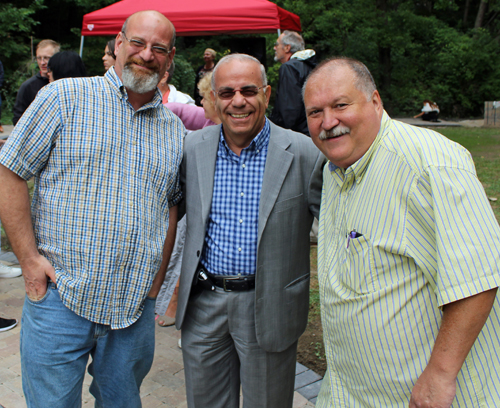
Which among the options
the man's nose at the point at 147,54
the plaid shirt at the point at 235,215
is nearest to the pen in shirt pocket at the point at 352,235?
the plaid shirt at the point at 235,215

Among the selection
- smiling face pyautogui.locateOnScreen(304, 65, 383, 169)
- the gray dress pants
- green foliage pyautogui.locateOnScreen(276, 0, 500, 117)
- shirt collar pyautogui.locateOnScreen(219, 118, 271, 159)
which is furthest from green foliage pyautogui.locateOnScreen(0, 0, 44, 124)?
smiling face pyautogui.locateOnScreen(304, 65, 383, 169)

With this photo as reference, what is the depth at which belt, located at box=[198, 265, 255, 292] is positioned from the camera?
7.25 ft

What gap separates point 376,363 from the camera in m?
1.60

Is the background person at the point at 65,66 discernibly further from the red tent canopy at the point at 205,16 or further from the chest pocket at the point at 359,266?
the chest pocket at the point at 359,266

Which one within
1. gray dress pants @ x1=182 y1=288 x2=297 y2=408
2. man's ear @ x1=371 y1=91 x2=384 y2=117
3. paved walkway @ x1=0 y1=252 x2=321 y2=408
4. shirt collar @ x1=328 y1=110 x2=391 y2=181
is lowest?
paved walkway @ x1=0 y1=252 x2=321 y2=408

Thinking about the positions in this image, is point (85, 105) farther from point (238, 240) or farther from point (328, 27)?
point (328, 27)

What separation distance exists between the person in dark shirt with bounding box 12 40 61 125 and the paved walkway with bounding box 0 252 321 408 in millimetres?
2385

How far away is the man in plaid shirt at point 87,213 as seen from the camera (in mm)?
1948

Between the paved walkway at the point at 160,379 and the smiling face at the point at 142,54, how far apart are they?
201 cm

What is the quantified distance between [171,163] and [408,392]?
1406 mm

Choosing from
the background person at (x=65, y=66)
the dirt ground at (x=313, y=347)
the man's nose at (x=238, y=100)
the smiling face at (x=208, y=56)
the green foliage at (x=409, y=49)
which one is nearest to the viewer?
the man's nose at (x=238, y=100)

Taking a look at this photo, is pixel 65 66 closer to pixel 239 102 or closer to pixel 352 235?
pixel 239 102

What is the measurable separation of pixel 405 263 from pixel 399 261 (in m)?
0.02

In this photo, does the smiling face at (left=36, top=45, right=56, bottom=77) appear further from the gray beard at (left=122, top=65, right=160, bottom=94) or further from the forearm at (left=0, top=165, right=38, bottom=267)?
the forearm at (left=0, top=165, right=38, bottom=267)
